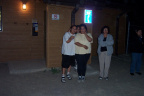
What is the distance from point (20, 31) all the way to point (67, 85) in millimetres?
4105

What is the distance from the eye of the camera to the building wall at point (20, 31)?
786 centimetres

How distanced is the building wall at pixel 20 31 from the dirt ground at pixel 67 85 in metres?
1.55

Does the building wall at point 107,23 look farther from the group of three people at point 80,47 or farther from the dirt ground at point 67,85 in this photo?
the group of three people at point 80,47

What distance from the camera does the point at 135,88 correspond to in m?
5.17

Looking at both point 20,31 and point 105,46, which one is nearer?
point 105,46

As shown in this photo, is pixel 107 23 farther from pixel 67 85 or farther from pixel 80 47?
pixel 67 85

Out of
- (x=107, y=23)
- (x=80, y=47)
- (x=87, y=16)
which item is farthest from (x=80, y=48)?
(x=107, y=23)

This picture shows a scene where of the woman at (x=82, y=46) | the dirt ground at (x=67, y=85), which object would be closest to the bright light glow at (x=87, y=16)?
the woman at (x=82, y=46)

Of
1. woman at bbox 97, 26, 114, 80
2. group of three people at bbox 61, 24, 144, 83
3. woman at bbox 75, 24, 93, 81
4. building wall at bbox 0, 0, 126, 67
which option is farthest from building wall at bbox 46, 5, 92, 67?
woman at bbox 97, 26, 114, 80

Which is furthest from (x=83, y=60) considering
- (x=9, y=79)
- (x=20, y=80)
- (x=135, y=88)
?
(x=9, y=79)

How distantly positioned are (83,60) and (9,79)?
2.52 meters

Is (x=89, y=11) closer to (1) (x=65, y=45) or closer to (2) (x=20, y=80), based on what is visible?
(1) (x=65, y=45)

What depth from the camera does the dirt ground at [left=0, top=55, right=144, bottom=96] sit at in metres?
4.72

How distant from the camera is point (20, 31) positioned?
813 cm
